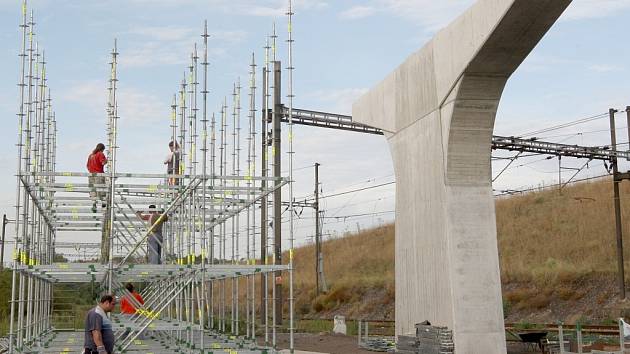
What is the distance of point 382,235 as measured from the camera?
2440 inches

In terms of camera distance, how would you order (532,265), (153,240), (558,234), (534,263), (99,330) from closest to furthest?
1. (99,330)
2. (153,240)
3. (532,265)
4. (534,263)
5. (558,234)

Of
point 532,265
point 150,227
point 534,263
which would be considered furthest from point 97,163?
point 534,263

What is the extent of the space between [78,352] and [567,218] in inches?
1390

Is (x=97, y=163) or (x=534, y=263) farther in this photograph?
(x=534, y=263)

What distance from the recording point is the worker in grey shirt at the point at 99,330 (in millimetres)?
11430

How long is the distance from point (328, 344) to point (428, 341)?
23.0 feet

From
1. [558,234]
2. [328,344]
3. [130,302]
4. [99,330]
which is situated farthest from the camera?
[558,234]

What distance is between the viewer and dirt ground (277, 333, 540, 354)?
20891 mm

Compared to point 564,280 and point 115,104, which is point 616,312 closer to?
point 564,280

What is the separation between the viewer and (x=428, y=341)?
17.8m

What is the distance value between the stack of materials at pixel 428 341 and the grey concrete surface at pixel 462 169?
20cm

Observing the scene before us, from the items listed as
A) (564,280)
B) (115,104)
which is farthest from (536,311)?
(115,104)

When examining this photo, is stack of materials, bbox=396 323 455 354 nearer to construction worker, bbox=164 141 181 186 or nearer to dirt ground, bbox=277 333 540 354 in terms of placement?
dirt ground, bbox=277 333 540 354

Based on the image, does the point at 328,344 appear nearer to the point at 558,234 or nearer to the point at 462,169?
the point at 462,169
